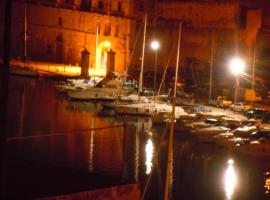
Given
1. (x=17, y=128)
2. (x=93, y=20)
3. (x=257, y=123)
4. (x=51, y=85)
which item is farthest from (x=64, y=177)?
(x=93, y=20)

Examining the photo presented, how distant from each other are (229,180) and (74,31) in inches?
1181

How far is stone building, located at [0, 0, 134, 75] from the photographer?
141ft

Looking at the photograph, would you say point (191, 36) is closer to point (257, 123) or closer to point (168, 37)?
point (168, 37)

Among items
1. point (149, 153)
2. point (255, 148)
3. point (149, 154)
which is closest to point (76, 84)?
point (149, 153)

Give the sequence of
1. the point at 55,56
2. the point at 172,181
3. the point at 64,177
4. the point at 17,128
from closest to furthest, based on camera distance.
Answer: the point at 64,177, the point at 172,181, the point at 17,128, the point at 55,56

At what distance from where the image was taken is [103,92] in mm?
34219

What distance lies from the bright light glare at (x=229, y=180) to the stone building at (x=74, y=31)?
953 inches

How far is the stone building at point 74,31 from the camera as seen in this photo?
42.9 metres

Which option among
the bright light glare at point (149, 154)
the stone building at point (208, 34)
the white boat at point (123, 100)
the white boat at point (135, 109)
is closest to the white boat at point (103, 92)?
the white boat at point (123, 100)

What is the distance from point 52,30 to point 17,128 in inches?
889

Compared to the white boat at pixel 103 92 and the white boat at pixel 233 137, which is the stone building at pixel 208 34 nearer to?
the white boat at pixel 103 92

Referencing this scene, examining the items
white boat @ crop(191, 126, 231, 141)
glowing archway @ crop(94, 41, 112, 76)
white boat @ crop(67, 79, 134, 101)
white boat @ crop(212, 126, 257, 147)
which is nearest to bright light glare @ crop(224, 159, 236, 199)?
white boat @ crop(212, 126, 257, 147)

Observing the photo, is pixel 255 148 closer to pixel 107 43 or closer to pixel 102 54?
pixel 102 54

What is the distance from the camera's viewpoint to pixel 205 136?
79.8ft
